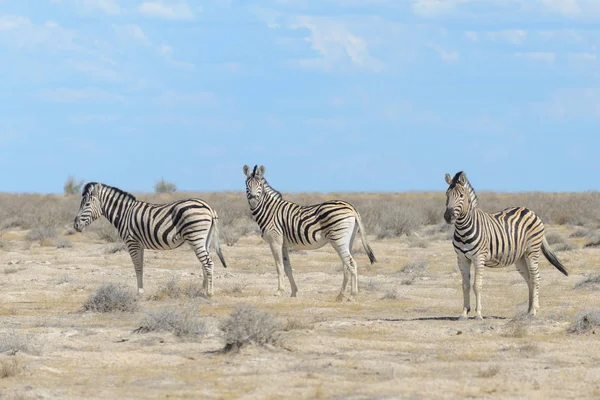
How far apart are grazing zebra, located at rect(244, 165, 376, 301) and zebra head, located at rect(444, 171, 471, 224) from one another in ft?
12.3

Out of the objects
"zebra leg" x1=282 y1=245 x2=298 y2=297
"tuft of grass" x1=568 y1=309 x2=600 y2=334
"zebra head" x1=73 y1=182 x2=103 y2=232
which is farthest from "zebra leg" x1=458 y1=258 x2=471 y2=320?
"zebra head" x1=73 y1=182 x2=103 y2=232

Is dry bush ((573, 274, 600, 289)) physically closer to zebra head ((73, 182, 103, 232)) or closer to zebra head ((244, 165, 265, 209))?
zebra head ((244, 165, 265, 209))

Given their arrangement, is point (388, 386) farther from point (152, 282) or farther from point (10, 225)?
point (10, 225)

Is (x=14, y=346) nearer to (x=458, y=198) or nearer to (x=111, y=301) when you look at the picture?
(x=111, y=301)

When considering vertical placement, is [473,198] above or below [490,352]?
above

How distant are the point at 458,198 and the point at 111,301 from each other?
5.50m

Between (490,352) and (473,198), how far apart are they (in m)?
3.17

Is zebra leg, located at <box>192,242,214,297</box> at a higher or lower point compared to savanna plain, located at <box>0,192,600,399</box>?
higher

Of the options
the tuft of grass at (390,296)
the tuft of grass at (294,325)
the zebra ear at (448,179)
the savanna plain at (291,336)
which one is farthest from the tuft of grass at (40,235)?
the zebra ear at (448,179)

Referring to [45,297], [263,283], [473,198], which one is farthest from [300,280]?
[473,198]

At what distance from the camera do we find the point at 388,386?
9797 millimetres

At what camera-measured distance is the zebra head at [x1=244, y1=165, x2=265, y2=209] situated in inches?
719

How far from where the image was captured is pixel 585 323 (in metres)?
13.4

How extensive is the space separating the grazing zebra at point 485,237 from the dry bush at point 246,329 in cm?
338
